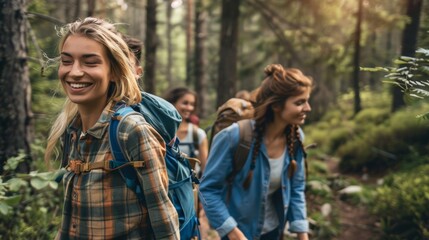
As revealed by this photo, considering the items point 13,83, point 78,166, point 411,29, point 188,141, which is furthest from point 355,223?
point 411,29

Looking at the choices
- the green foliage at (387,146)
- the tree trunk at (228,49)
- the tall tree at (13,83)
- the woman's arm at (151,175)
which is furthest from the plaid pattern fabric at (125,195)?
the tree trunk at (228,49)

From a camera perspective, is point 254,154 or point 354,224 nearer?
point 254,154

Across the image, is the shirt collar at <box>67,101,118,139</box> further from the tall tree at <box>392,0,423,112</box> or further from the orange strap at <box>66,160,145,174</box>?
the tall tree at <box>392,0,423,112</box>

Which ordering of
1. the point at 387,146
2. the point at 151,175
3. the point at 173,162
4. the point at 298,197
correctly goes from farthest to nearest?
the point at 387,146
the point at 298,197
the point at 173,162
the point at 151,175

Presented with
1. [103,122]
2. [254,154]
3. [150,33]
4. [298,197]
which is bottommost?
[298,197]

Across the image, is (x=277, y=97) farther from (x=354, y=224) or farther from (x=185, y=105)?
(x=354, y=224)

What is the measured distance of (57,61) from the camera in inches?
101

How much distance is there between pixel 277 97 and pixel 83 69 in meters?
1.99

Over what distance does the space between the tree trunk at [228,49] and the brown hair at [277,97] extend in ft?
21.8

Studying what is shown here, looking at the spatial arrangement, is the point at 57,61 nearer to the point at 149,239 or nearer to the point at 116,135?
the point at 116,135

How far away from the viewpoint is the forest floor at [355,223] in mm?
7094

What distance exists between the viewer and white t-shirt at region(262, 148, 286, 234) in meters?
3.68

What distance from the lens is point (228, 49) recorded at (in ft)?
34.6

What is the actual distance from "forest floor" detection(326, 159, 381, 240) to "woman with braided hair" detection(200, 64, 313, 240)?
3763 millimetres
